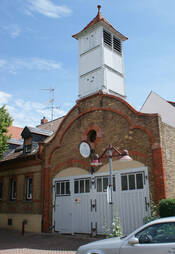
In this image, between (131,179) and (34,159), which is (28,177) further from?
(131,179)

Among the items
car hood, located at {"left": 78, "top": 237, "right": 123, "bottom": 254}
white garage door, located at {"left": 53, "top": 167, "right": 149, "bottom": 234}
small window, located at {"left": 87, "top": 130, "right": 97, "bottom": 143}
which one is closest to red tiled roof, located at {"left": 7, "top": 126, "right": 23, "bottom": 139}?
white garage door, located at {"left": 53, "top": 167, "right": 149, "bottom": 234}

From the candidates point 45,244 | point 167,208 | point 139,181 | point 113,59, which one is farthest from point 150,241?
point 113,59

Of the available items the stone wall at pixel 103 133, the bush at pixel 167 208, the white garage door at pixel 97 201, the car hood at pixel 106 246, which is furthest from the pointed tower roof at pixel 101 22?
the car hood at pixel 106 246

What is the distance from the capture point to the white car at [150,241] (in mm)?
5301

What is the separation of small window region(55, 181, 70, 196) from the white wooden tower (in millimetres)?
6006

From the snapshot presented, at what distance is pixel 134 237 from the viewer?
5785 mm

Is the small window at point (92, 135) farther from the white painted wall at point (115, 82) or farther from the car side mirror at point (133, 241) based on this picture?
the car side mirror at point (133, 241)

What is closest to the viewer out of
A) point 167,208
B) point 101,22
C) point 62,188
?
point 167,208

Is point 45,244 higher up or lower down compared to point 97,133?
lower down

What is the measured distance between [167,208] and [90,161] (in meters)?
5.28

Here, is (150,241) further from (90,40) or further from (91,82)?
(90,40)

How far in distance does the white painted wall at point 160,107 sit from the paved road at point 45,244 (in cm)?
1004

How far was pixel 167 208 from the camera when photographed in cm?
976

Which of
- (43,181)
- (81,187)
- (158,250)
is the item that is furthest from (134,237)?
(43,181)
